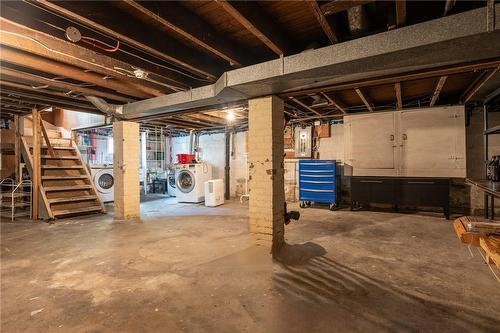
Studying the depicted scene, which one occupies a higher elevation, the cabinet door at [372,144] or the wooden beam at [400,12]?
the wooden beam at [400,12]

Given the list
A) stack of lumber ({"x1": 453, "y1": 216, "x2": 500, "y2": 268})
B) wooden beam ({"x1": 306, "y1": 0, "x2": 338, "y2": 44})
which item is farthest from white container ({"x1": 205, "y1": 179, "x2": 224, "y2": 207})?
stack of lumber ({"x1": 453, "y1": 216, "x2": 500, "y2": 268})

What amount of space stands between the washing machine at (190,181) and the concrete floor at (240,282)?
3118mm

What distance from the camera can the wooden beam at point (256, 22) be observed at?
186cm

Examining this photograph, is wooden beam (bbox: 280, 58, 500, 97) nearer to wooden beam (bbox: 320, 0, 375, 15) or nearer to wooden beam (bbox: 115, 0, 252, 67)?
wooden beam (bbox: 320, 0, 375, 15)

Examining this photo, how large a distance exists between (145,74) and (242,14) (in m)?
1.67

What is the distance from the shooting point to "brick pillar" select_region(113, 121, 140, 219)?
4.97 metres

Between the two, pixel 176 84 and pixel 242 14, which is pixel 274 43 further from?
pixel 176 84

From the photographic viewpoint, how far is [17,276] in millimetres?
2512

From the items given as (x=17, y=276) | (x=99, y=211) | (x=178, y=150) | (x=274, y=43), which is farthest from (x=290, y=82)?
(x=178, y=150)

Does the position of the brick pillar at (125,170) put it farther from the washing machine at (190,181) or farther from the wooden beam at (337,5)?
the wooden beam at (337,5)

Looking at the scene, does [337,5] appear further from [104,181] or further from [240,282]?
[104,181]

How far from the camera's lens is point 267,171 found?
10.2ft

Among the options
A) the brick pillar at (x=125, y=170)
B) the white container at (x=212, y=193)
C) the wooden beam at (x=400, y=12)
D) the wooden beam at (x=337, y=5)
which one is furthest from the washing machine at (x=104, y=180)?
the wooden beam at (x=400, y=12)

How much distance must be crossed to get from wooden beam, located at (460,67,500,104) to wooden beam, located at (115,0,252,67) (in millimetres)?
3007
